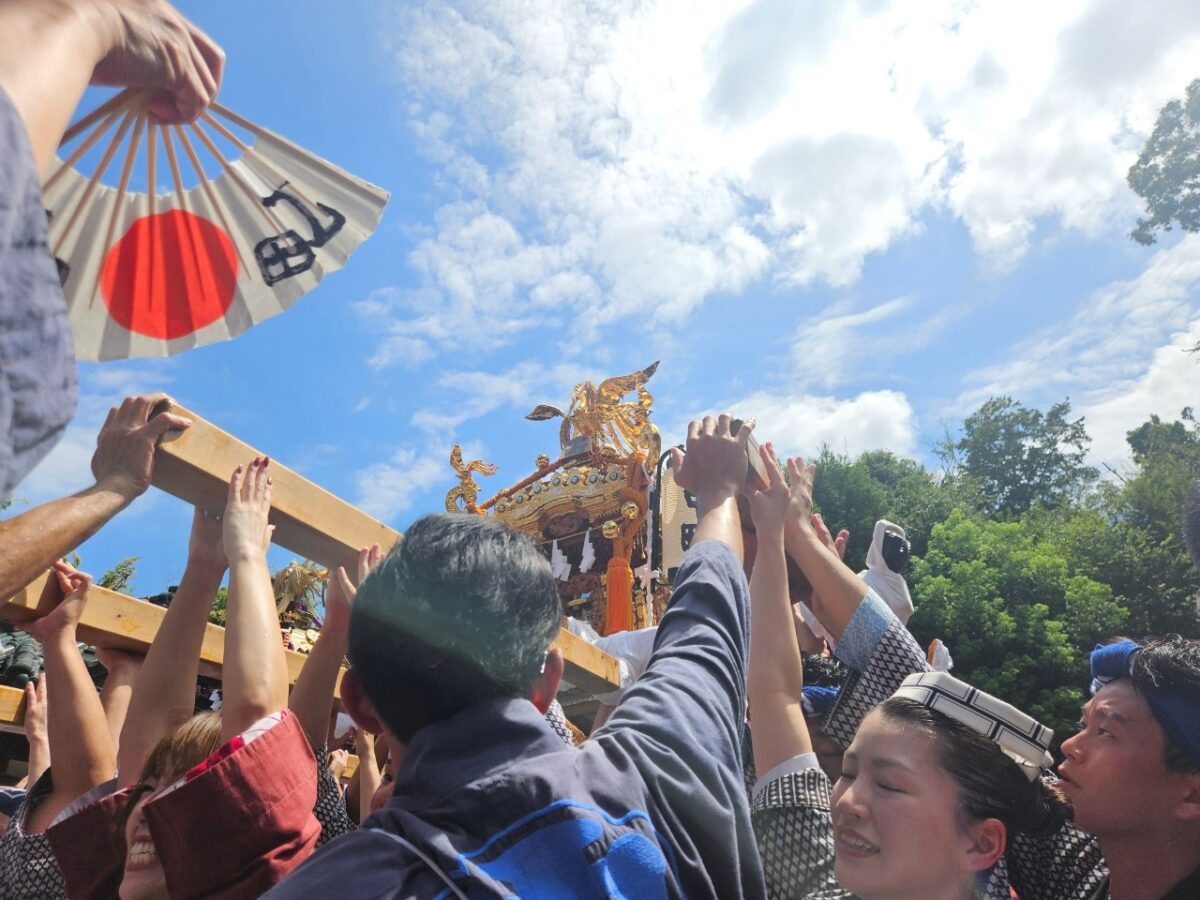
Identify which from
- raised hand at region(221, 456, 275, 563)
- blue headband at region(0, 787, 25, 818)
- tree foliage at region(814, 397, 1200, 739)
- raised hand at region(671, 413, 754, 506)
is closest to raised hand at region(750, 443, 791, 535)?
raised hand at region(671, 413, 754, 506)

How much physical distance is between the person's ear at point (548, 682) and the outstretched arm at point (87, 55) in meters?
0.80

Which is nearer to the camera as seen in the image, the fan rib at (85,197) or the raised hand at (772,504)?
the raised hand at (772,504)

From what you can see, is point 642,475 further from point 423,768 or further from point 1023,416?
point 1023,416

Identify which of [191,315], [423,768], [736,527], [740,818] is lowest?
[740,818]

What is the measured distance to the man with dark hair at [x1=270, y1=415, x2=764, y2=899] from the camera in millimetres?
926

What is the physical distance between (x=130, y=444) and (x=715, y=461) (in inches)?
49.0

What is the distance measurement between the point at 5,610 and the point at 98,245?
1005 millimetres

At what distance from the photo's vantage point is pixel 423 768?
0.99m

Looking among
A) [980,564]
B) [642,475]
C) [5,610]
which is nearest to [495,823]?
[5,610]

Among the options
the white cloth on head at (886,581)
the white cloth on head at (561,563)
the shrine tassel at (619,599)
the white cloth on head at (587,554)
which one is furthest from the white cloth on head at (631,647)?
the white cloth on head at (561,563)

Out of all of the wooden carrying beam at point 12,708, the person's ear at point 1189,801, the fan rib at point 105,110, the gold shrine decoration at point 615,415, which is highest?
the gold shrine decoration at point 615,415

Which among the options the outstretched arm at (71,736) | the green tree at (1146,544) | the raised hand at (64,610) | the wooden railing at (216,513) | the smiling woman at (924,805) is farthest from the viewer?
the green tree at (1146,544)

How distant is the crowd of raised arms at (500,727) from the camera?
2.96 feet

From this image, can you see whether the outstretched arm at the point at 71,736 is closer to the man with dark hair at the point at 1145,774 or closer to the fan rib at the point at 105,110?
the fan rib at the point at 105,110
